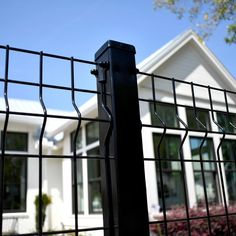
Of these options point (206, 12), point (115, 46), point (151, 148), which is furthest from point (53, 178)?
point (115, 46)

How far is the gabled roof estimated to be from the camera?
7902 mm

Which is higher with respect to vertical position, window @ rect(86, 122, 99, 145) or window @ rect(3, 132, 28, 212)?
window @ rect(86, 122, 99, 145)

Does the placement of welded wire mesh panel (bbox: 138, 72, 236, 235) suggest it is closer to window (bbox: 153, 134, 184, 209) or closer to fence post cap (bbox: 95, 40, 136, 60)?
window (bbox: 153, 134, 184, 209)

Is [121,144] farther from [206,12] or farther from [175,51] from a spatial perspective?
[175,51]

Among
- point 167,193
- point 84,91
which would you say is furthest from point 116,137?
point 167,193

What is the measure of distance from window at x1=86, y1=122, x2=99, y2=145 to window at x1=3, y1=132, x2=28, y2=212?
2.30m

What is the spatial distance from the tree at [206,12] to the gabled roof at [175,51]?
1.10m

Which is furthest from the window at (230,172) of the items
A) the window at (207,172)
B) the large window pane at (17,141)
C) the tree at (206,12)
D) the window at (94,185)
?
the large window pane at (17,141)

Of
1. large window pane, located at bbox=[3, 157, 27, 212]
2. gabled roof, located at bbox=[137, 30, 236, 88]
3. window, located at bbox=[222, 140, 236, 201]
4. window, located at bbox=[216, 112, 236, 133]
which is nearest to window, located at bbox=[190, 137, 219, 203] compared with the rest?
window, located at bbox=[222, 140, 236, 201]

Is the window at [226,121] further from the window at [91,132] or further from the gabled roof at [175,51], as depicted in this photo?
the window at [91,132]

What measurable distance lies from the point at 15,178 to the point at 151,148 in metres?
4.75

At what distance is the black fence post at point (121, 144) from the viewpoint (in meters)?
1.05

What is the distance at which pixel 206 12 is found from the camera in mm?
7125

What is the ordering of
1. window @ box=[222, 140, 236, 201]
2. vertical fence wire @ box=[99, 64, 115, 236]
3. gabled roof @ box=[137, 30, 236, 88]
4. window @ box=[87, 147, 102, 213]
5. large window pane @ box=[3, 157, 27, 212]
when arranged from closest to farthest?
vertical fence wire @ box=[99, 64, 115, 236] → window @ box=[87, 147, 102, 213] → gabled roof @ box=[137, 30, 236, 88] → window @ box=[222, 140, 236, 201] → large window pane @ box=[3, 157, 27, 212]
